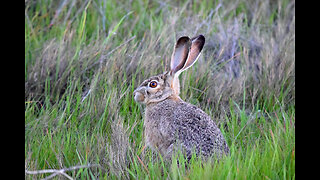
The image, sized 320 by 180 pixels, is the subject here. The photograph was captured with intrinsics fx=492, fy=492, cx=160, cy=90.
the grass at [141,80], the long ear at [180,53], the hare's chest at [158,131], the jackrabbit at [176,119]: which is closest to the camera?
the grass at [141,80]

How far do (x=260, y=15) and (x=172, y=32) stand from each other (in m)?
1.54

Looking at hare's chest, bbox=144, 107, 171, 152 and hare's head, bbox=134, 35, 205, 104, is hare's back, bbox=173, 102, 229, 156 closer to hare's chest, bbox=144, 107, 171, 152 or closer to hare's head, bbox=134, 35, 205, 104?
hare's chest, bbox=144, 107, 171, 152

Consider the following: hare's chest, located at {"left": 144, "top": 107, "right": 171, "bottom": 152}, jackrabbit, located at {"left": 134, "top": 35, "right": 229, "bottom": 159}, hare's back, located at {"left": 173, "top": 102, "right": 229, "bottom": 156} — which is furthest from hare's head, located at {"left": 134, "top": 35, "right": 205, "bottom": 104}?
hare's back, located at {"left": 173, "top": 102, "right": 229, "bottom": 156}

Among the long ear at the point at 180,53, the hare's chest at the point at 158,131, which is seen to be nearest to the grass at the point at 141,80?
the hare's chest at the point at 158,131

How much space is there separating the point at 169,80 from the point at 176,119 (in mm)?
526

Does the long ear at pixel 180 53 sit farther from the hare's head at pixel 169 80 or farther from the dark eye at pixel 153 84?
Result: the dark eye at pixel 153 84

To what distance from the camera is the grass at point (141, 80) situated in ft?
11.7

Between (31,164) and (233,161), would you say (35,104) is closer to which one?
(31,164)

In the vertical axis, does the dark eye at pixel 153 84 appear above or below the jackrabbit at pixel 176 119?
above

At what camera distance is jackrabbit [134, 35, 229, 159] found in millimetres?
3691

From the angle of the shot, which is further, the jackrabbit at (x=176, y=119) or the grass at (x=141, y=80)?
the jackrabbit at (x=176, y=119)

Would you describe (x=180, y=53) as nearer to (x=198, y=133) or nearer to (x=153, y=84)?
(x=153, y=84)

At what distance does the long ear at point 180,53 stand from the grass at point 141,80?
0.50 meters

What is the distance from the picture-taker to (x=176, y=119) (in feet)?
12.9
